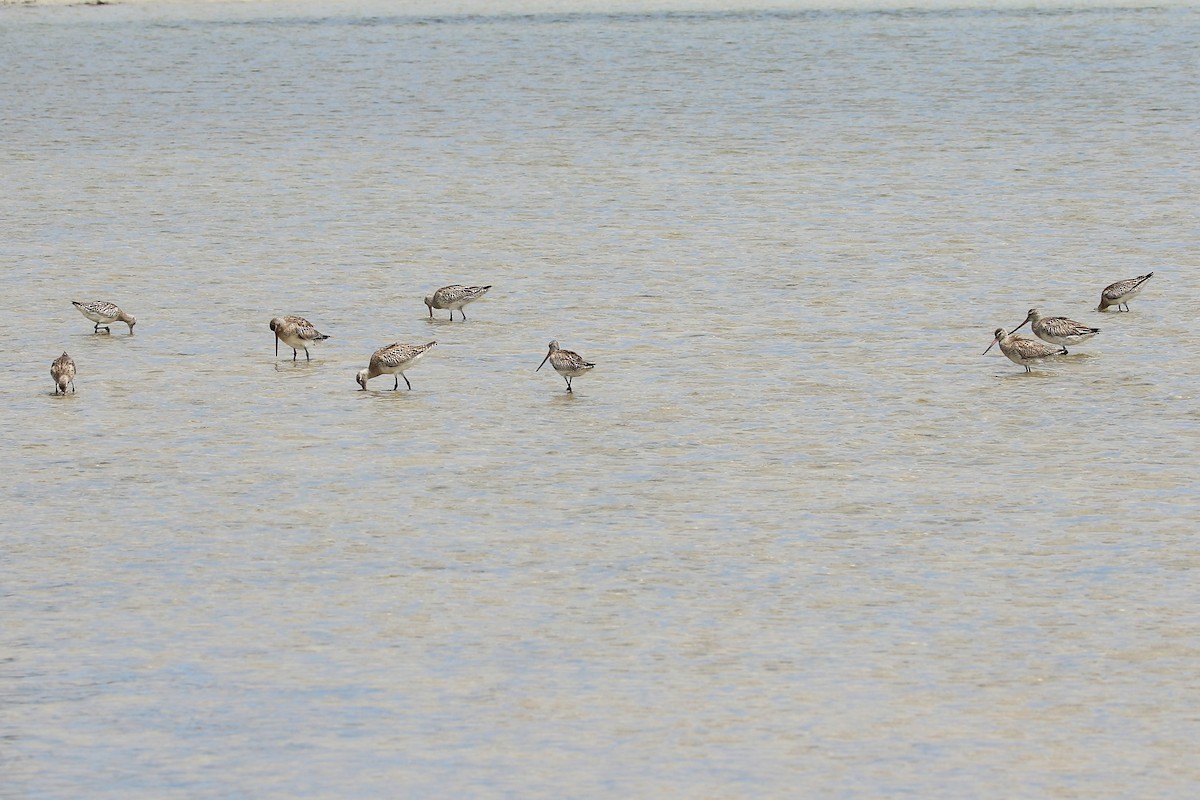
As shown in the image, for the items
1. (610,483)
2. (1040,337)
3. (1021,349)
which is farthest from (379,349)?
(1040,337)

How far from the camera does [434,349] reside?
794 inches

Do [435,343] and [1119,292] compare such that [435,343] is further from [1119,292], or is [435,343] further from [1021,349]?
[1119,292]

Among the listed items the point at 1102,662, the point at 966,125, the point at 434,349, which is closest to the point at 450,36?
the point at 966,125

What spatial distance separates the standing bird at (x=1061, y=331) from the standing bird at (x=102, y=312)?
941cm

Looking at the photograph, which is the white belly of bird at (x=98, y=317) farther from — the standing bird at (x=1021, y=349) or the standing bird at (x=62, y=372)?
the standing bird at (x=1021, y=349)

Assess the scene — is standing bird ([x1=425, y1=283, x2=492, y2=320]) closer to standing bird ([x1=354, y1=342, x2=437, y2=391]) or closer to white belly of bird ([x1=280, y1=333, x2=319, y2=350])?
white belly of bird ([x1=280, y1=333, x2=319, y2=350])

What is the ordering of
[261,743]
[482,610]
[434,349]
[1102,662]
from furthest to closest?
[434,349] < [482,610] < [1102,662] < [261,743]

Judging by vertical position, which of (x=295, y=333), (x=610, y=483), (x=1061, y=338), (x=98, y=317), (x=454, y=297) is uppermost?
(x=454, y=297)

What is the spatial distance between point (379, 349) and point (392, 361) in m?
0.83

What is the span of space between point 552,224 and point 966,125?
1488 centimetres

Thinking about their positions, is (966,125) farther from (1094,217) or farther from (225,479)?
(225,479)

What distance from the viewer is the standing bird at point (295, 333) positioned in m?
19.4

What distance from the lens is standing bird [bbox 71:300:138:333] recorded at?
20781 millimetres

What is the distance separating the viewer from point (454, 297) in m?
21.3
